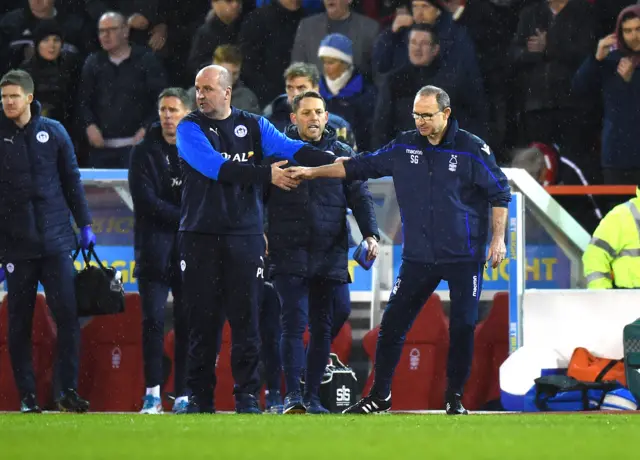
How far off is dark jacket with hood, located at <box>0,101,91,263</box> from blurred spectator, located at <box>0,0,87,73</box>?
465 cm

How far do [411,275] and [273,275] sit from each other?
3.27ft

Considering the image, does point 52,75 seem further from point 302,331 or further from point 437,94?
point 437,94

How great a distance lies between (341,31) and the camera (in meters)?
14.6

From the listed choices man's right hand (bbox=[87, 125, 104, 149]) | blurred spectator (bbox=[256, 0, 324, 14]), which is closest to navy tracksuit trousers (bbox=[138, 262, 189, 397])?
man's right hand (bbox=[87, 125, 104, 149])

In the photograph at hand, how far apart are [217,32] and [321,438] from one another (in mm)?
8765

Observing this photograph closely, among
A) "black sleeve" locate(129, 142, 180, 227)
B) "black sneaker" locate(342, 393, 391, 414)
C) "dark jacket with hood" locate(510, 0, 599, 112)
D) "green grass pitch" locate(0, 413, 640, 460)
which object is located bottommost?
"black sneaker" locate(342, 393, 391, 414)

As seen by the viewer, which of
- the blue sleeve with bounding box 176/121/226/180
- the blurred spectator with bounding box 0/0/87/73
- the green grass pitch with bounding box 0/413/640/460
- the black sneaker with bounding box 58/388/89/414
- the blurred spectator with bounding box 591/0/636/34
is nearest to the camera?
the green grass pitch with bounding box 0/413/640/460

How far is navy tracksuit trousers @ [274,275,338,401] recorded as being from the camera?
33.8ft

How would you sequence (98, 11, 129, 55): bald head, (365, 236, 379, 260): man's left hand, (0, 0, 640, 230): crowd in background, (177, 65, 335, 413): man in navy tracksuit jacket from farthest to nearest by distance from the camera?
(98, 11, 129, 55): bald head
(0, 0, 640, 230): crowd in background
(365, 236, 379, 260): man's left hand
(177, 65, 335, 413): man in navy tracksuit jacket

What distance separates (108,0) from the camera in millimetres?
16672

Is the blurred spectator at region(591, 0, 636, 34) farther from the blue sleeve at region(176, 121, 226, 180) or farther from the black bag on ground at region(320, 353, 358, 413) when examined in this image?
the blue sleeve at region(176, 121, 226, 180)

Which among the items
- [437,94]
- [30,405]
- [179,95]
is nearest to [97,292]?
[30,405]

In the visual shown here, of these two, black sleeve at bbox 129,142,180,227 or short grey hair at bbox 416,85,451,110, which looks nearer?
short grey hair at bbox 416,85,451,110

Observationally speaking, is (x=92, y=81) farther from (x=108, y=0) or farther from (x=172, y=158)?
(x=172, y=158)
